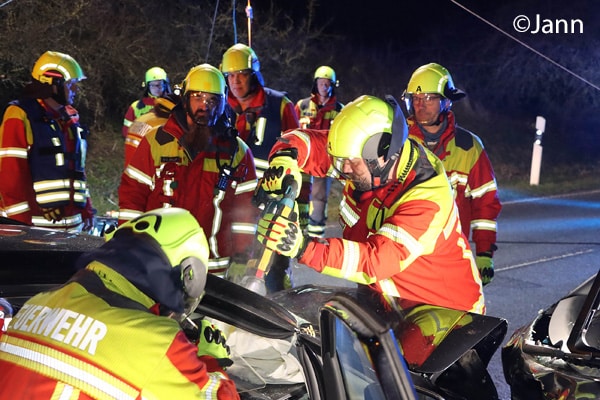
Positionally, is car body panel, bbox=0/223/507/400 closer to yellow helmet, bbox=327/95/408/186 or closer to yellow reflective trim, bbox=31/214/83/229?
yellow helmet, bbox=327/95/408/186

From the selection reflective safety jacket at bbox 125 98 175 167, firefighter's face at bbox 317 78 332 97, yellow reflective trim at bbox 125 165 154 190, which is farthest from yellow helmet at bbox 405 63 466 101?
firefighter's face at bbox 317 78 332 97

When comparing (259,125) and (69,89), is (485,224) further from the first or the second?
(69,89)

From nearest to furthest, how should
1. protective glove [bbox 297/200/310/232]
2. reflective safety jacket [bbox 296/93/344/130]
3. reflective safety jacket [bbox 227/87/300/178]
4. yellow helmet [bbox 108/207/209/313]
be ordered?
yellow helmet [bbox 108/207/209/313], reflective safety jacket [bbox 227/87/300/178], protective glove [bbox 297/200/310/232], reflective safety jacket [bbox 296/93/344/130]

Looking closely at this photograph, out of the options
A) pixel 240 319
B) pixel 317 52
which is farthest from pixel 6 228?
pixel 317 52

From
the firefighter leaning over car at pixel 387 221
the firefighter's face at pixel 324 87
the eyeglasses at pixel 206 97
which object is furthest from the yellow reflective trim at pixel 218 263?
the firefighter's face at pixel 324 87

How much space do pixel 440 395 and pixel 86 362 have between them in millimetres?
1287

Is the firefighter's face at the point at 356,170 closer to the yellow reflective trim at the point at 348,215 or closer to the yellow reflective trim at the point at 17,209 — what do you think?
the yellow reflective trim at the point at 348,215

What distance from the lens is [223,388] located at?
2029 millimetres

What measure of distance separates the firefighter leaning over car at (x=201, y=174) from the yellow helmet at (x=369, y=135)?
4.23 ft

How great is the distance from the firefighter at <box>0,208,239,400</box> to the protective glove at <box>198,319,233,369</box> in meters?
0.33

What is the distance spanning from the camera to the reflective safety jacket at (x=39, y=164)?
4574 millimetres

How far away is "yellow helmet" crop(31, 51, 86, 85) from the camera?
4926mm

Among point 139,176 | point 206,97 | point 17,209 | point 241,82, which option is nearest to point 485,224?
point 206,97

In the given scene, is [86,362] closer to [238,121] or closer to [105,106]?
[238,121]
